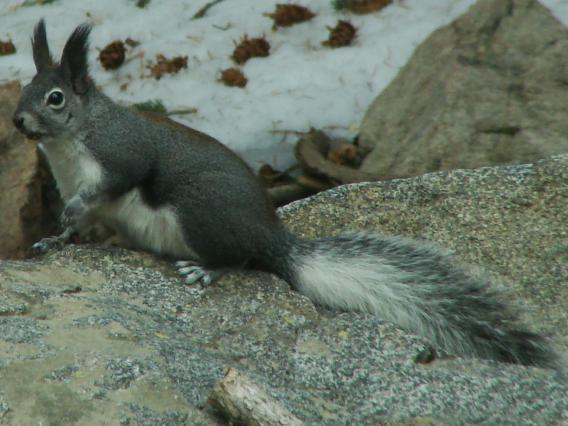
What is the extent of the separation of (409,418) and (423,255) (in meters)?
1.00

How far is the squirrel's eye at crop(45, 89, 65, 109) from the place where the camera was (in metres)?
4.34

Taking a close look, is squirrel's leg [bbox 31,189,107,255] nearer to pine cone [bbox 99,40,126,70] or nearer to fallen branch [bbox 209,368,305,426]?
fallen branch [bbox 209,368,305,426]

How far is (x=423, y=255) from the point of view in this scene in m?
4.21

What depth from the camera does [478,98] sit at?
18.8 ft

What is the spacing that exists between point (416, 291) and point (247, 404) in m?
1.22

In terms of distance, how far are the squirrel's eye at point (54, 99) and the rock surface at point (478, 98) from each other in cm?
179

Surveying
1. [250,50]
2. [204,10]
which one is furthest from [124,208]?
[204,10]

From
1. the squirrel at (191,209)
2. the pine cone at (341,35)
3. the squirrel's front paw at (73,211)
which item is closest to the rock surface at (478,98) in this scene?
the pine cone at (341,35)

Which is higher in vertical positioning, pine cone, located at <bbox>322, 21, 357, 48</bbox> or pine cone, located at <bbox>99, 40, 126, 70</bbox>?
pine cone, located at <bbox>322, 21, 357, 48</bbox>

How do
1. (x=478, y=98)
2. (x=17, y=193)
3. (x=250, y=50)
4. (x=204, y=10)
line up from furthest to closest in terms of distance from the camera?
(x=204, y=10), (x=250, y=50), (x=478, y=98), (x=17, y=193)

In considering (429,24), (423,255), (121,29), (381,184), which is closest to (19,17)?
(121,29)

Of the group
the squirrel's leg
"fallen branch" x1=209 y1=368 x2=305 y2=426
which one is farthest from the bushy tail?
"fallen branch" x1=209 y1=368 x2=305 y2=426

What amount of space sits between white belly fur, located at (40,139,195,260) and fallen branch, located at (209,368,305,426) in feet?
4.65

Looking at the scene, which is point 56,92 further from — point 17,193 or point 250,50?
point 250,50
